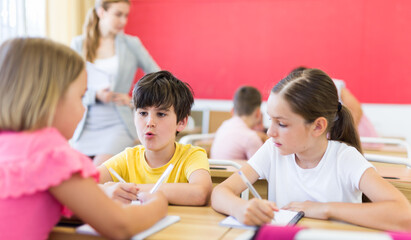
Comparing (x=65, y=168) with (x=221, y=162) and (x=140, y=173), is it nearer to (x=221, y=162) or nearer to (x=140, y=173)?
(x=140, y=173)

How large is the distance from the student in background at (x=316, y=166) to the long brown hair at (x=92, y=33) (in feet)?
4.62

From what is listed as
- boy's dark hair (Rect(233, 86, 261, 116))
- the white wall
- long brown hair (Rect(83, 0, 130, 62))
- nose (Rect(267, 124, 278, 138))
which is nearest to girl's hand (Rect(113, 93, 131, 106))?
long brown hair (Rect(83, 0, 130, 62))

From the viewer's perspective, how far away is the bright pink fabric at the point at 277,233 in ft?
2.47

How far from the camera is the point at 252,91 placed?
333 centimetres

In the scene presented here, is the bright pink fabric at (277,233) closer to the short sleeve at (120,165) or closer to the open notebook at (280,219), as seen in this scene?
the open notebook at (280,219)

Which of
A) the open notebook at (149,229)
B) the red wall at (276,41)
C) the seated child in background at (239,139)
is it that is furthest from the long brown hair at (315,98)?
the red wall at (276,41)

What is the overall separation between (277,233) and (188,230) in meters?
0.29

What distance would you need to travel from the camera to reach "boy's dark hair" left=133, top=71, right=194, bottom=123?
1572 mm

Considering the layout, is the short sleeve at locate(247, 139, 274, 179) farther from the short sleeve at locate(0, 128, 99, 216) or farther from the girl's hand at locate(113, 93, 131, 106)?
the girl's hand at locate(113, 93, 131, 106)

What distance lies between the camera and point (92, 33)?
2.56 m

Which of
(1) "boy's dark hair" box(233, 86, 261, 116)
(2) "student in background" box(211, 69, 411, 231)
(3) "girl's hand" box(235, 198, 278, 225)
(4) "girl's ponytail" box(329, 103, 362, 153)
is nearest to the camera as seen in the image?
(3) "girl's hand" box(235, 198, 278, 225)

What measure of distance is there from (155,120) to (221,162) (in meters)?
0.47

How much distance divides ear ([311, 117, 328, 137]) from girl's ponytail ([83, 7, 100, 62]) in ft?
5.11

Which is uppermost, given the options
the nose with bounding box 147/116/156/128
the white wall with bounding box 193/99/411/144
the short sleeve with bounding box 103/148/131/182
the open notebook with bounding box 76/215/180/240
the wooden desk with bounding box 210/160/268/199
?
the nose with bounding box 147/116/156/128
